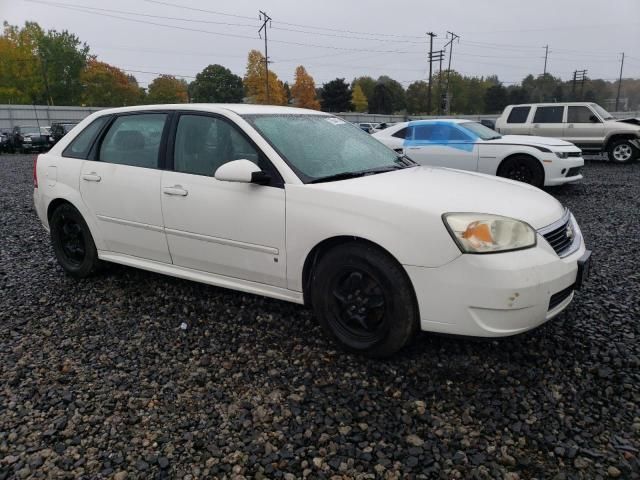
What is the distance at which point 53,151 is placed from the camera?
4531mm

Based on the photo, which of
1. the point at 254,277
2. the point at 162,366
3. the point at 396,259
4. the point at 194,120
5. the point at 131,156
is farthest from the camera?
the point at 131,156

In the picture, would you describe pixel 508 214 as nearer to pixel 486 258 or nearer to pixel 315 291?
pixel 486 258

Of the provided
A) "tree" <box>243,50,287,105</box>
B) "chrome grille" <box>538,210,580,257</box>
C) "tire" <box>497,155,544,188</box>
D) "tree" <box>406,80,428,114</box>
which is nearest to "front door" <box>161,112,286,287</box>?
"chrome grille" <box>538,210,580,257</box>

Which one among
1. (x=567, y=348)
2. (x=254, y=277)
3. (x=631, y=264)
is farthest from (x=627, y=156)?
(x=254, y=277)

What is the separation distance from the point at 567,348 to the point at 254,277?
2060mm

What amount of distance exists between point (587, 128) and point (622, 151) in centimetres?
124

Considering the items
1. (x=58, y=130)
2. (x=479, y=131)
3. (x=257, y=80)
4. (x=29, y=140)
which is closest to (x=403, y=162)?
(x=479, y=131)

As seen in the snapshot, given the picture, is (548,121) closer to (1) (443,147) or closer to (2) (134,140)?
(1) (443,147)

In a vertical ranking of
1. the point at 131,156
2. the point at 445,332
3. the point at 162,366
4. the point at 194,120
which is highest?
the point at 194,120

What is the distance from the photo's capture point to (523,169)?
905 cm

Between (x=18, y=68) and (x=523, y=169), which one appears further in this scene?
(x=18, y=68)

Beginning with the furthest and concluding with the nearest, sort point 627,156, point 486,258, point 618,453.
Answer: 1. point 627,156
2. point 486,258
3. point 618,453

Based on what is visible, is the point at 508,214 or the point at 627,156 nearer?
the point at 508,214

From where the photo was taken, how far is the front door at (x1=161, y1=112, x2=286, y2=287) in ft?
10.4
